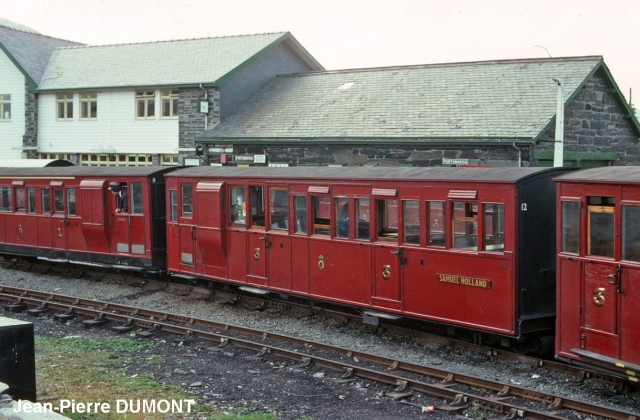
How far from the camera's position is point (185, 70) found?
30.2 metres

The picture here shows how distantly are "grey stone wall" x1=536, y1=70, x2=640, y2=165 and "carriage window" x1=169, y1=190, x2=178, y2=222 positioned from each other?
371 inches

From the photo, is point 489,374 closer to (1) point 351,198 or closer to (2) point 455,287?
(2) point 455,287

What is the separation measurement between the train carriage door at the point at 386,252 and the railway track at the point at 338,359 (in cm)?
113

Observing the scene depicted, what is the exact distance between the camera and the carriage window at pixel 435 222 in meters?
11.1

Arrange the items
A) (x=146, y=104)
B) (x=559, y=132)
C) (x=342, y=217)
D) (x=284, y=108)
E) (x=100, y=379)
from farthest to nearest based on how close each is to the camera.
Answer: (x=146, y=104) → (x=284, y=108) → (x=559, y=132) → (x=342, y=217) → (x=100, y=379)

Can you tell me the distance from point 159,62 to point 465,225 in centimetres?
2363

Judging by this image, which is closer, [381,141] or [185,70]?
[381,141]

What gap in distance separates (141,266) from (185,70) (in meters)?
14.3

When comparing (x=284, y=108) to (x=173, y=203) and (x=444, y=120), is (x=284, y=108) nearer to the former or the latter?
(x=444, y=120)

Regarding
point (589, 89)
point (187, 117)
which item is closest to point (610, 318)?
point (589, 89)

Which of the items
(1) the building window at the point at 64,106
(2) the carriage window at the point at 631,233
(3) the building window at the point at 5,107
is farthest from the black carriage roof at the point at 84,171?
(3) the building window at the point at 5,107

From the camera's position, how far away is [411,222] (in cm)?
1150

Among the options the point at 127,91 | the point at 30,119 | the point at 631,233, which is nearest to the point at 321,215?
the point at 631,233

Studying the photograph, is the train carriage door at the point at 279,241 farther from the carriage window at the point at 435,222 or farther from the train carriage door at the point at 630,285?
the train carriage door at the point at 630,285
